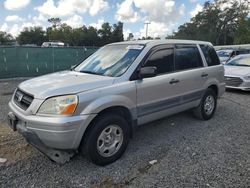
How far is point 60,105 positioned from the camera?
3051 mm

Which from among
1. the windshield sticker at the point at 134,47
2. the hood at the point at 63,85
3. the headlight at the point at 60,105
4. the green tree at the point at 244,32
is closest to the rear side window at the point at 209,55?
the windshield sticker at the point at 134,47

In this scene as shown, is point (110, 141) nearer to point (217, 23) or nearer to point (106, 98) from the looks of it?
point (106, 98)

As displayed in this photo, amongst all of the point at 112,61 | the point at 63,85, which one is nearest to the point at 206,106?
the point at 112,61

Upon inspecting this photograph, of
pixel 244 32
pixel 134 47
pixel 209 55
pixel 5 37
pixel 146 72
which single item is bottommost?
pixel 146 72

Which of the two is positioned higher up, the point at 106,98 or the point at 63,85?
the point at 63,85

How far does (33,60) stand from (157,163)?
34.7 feet

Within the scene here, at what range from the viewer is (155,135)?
15.3 ft

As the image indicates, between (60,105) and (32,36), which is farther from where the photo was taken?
(32,36)

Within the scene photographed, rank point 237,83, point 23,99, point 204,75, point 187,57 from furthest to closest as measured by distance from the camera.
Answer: point 237,83, point 204,75, point 187,57, point 23,99

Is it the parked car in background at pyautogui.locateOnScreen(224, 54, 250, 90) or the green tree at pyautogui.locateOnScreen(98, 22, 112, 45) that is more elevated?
the green tree at pyautogui.locateOnScreen(98, 22, 112, 45)

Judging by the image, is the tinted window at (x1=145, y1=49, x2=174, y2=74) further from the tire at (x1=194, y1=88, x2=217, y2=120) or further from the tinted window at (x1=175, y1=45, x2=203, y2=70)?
the tire at (x1=194, y1=88, x2=217, y2=120)

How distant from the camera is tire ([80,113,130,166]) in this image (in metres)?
3.25

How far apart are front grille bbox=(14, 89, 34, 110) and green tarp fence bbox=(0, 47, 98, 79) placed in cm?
882

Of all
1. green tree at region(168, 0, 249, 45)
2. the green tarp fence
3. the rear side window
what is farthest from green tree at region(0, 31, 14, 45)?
the rear side window
